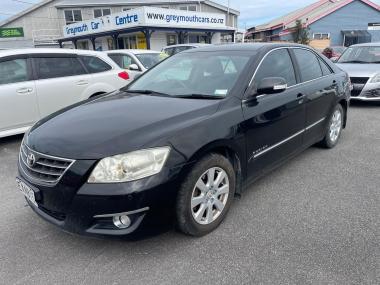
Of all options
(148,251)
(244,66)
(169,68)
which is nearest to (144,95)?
(169,68)

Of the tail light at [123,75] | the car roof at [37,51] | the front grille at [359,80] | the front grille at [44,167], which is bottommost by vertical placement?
the front grille at [44,167]

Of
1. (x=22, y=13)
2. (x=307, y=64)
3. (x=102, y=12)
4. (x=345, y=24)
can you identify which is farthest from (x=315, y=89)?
(x=345, y=24)

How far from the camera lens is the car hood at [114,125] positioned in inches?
95.4

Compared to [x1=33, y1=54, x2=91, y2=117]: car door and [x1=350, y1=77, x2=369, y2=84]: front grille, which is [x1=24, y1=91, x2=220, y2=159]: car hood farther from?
[x1=350, y1=77, x2=369, y2=84]: front grille

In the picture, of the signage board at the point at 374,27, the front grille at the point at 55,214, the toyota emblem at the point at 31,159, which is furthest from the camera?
the signage board at the point at 374,27

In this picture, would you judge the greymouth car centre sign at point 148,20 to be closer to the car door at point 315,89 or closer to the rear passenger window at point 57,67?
the rear passenger window at point 57,67

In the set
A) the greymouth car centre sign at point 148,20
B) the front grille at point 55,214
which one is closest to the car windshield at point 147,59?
the front grille at point 55,214

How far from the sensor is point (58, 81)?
19.5 feet

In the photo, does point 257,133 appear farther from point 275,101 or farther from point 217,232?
point 217,232

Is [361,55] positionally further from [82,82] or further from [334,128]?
[82,82]

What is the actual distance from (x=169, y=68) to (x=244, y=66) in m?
1.01

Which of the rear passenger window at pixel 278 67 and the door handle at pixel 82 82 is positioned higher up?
the rear passenger window at pixel 278 67

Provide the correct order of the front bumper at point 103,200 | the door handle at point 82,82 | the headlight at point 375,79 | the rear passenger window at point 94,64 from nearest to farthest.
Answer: the front bumper at point 103,200, the door handle at point 82,82, the rear passenger window at point 94,64, the headlight at point 375,79

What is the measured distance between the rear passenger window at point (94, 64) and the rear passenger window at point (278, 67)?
156 inches
